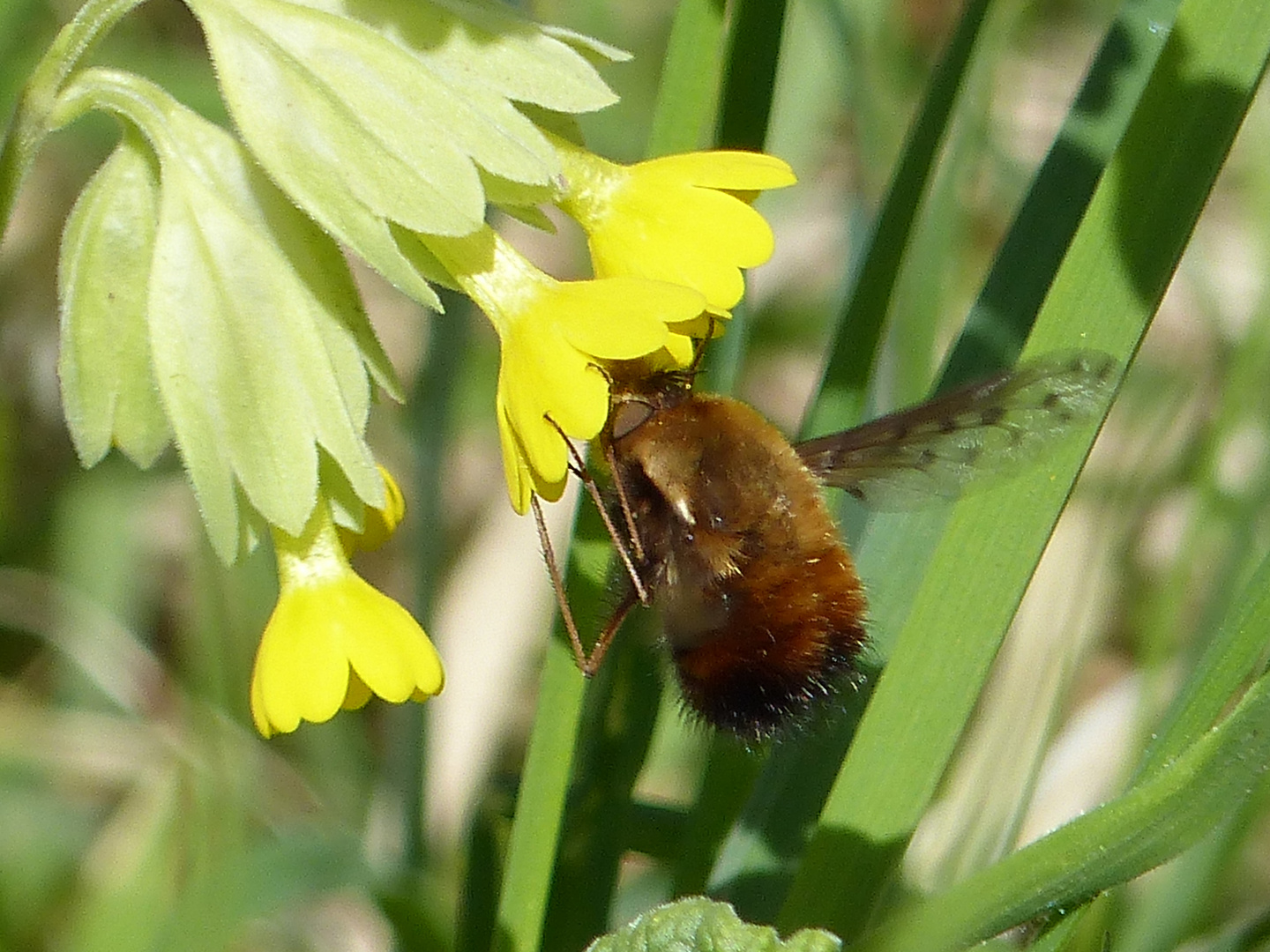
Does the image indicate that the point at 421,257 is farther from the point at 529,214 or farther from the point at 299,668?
the point at 299,668

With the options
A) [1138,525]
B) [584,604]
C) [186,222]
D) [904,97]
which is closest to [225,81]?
[186,222]

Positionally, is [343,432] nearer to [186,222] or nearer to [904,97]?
[186,222]

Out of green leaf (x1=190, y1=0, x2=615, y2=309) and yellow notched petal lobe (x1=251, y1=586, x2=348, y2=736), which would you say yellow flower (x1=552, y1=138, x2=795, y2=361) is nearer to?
green leaf (x1=190, y1=0, x2=615, y2=309)

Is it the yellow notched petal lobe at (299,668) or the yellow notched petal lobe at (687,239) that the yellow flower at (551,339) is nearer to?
the yellow notched petal lobe at (687,239)

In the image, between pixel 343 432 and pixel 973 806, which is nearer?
pixel 343 432

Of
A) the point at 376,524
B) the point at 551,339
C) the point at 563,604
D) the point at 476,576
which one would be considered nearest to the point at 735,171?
the point at 551,339

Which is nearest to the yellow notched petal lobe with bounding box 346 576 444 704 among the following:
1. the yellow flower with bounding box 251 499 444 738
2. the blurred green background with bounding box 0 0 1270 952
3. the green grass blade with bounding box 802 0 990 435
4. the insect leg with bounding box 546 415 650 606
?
the yellow flower with bounding box 251 499 444 738

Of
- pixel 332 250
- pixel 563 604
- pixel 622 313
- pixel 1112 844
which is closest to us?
pixel 1112 844
